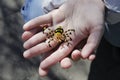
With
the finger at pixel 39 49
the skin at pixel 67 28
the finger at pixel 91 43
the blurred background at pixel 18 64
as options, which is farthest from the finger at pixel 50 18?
the blurred background at pixel 18 64

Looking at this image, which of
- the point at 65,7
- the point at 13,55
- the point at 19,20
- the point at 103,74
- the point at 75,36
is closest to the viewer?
the point at 75,36

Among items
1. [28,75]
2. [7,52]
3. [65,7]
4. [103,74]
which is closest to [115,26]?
[65,7]

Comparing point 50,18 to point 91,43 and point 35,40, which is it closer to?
point 35,40

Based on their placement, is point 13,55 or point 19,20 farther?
point 19,20

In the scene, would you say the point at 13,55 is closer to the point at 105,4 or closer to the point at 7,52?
the point at 7,52

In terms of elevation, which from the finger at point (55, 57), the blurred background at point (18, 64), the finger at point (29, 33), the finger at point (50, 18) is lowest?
the blurred background at point (18, 64)

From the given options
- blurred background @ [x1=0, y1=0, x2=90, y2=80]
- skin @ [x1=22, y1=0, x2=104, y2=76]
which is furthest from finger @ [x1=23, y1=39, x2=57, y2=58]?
blurred background @ [x1=0, y1=0, x2=90, y2=80]

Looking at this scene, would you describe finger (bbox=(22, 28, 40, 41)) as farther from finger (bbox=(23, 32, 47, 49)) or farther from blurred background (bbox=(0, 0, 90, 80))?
blurred background (bbox=(0, 0, 90, 80))

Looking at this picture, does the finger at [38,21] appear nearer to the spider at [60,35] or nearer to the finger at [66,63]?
the spider at [60,35]
